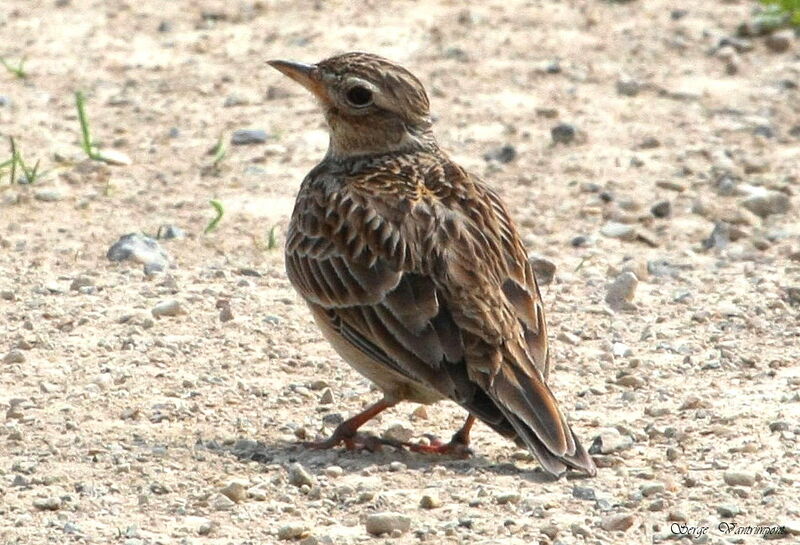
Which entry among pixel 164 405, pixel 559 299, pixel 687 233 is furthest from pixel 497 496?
pixel 687 233

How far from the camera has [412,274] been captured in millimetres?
7383

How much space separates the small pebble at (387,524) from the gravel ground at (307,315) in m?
0.01

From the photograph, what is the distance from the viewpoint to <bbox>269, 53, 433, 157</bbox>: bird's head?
27.6 ft

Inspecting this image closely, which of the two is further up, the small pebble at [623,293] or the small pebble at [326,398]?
the small pebble at [623,293]

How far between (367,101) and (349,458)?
74.1 inches

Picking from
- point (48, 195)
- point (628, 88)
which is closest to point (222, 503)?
point (48, 195)

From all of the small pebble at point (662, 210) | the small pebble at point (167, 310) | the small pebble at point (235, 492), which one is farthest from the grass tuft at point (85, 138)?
the small pebble at point (235, 492)

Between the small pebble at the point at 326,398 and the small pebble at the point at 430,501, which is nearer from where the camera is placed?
the small pebble at the point at 430,501

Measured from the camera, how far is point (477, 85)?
1268cm

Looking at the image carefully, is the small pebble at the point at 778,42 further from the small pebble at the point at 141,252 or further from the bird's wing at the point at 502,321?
the bird's wing at the point at 502,321

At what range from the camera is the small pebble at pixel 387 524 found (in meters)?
6.41

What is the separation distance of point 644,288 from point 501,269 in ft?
7.23

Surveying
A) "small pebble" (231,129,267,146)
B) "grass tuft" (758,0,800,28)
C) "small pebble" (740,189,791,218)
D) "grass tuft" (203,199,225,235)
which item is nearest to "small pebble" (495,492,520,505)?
"grass tuft" (203,199,225,235)

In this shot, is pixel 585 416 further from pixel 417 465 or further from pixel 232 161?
pixel 232 161
